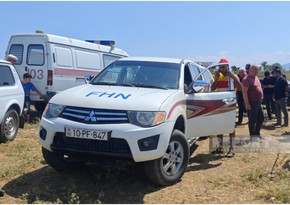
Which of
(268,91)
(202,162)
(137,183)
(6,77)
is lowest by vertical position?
(202,162)

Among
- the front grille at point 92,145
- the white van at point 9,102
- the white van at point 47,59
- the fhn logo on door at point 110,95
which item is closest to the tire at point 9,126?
the white van at point 9,102

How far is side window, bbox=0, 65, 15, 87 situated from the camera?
7.18m

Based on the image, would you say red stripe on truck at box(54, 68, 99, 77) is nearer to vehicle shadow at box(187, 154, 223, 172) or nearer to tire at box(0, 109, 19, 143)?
tire at box(0, 109, 19, 143)

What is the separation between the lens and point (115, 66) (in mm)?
5918

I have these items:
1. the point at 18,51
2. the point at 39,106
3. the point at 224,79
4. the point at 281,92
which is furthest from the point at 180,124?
the point at 39,106

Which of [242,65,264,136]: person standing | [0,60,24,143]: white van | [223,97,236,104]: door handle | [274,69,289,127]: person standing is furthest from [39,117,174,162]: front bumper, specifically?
[274,69,289,127]: person standing

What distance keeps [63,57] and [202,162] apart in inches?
258

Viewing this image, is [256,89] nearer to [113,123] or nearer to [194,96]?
[194,96]

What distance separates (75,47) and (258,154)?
725cm

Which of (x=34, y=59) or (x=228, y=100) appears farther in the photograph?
(x=34, y=59)

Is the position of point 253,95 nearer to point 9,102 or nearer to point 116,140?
point 116,140

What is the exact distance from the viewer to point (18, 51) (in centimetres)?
1090

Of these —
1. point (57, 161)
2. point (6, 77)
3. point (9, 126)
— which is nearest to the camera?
point (57, 161)

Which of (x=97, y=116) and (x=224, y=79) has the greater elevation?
(x=224, y=79)
